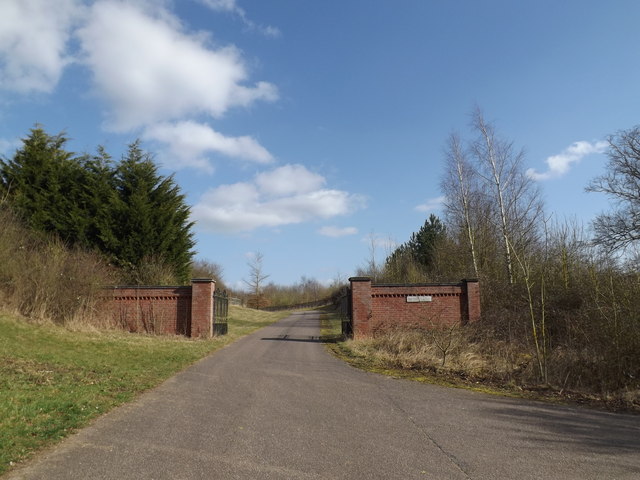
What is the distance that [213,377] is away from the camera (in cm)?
974

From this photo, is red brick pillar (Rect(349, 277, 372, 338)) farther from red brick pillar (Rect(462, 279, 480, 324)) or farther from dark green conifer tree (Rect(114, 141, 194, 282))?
dark green conifer tree (Rect(114, 141, 194, 282))

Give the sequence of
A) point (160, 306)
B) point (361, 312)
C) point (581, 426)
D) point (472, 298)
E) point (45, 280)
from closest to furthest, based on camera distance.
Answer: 1. point (581, 426)
2. point (45, 280)
3. point (472, 298)
4. point (361, 312)
5. point (160, 306)

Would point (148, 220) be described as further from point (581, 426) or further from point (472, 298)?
point (581, 426)

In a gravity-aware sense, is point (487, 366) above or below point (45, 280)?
below

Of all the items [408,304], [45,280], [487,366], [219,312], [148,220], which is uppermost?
[148,220]

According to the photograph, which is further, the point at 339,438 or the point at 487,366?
the point at 487,366

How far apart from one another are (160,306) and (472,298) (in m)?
12.8

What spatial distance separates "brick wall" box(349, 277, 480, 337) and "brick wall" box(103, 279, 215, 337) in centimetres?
621

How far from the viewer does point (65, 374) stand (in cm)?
866

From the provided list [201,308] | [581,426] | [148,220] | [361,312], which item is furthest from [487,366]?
[148,220]

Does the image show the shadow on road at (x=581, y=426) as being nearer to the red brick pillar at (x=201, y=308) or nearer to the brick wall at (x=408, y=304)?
the brick wall at (x=408, y=304)

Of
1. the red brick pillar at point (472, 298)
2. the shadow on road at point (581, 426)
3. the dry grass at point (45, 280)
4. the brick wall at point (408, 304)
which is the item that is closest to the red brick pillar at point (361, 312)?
the brick wall at point (408, 304)

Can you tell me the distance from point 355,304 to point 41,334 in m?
10.8

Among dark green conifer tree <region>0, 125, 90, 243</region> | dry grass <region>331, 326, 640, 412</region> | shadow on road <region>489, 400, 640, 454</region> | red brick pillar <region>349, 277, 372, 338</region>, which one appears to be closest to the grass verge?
red brick pillar <region>349, 277, 372, 338</region>
